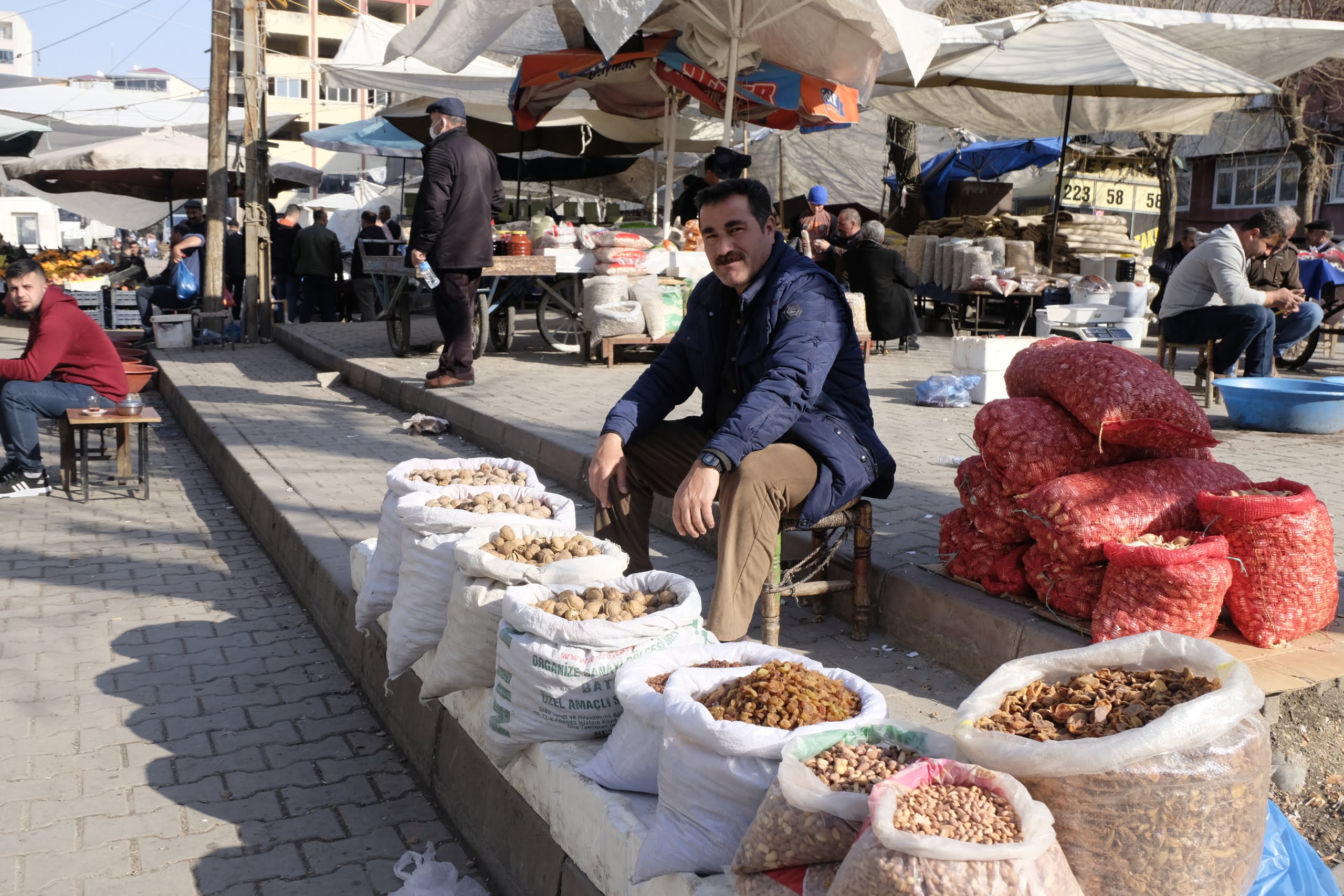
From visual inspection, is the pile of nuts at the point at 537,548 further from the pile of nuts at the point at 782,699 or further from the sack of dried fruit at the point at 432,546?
the pile of nuts at the point at 782,699

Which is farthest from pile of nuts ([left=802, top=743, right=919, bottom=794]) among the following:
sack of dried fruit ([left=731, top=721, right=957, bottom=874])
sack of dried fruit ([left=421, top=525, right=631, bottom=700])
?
sack of dried fruit ([left=421, top=525, right=631, bottom=700])

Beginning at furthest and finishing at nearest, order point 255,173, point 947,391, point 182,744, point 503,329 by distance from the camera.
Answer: point 255,173 < point 503,329 < point 947,391 < point 182,744

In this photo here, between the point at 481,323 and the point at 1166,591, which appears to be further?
the point at 481,323

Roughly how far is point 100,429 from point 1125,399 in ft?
20.6

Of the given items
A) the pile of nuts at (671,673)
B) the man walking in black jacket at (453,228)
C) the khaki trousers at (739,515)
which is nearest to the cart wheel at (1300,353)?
the man walking in black jacket at (453,228)

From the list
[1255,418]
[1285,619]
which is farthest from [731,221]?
[1255,418]

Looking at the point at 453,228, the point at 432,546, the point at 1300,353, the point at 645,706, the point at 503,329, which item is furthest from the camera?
the point at 503,329

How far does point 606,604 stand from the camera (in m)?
2.70

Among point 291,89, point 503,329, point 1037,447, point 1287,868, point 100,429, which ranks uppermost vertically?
point 291,89

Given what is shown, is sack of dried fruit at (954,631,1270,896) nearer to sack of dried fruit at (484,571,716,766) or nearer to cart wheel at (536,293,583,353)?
sack of dried fruit at (484,571,716,766)

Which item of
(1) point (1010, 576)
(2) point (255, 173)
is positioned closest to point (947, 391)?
(1) point (1010, 576)

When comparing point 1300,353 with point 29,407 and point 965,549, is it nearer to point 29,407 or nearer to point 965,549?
point 965,549

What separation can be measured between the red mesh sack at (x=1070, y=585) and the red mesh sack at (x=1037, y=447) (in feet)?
0.91

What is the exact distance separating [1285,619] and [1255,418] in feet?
13.7
